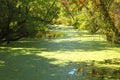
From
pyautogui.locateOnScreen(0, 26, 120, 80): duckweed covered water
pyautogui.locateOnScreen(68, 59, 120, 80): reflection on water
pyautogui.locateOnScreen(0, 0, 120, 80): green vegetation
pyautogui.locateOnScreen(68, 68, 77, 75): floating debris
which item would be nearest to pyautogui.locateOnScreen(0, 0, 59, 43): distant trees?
pyautogui.locateOnScreen(0, 0, 120, 80): green vegetation

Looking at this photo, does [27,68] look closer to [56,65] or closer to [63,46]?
[56,65]

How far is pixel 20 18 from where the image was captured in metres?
11.5

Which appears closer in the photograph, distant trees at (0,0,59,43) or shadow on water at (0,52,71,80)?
shadow on water at (0,52,71,80)

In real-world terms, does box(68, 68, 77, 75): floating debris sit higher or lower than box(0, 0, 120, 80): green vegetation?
lower

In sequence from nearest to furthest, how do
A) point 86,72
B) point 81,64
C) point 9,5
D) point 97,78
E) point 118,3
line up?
→ 1. point 97,78
2. point 86,72
3. point 81,64
4. point 9,5
5. point 118,3

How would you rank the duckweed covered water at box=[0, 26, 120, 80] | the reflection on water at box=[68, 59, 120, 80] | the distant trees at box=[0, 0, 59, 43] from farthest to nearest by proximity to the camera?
1. the distant trees at box=[0, 0, 59, 43]
2. the duckweed covered water at box=[0, 26, 120, 80]
3. the reflection on water at box=[68, 59, 120, 80]

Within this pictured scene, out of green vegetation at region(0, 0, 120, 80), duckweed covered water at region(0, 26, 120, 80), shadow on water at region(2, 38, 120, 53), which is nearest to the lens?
duckweed covered water at region(0, 26, 120, 80)

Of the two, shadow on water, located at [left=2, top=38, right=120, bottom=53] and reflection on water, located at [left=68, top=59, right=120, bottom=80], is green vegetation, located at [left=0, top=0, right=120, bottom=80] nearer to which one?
reflection on water, located at [left=68, top=59, right=120, bottom=80]

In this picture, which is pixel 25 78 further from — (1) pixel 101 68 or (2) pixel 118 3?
(2) pixel 118 3

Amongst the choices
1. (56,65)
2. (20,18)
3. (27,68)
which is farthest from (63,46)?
(27,68)

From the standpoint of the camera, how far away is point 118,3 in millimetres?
13273

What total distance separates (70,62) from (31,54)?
239cm

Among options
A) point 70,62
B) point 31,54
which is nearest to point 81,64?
point 70,62

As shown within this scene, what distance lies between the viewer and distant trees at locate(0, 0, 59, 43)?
36.7 ft
